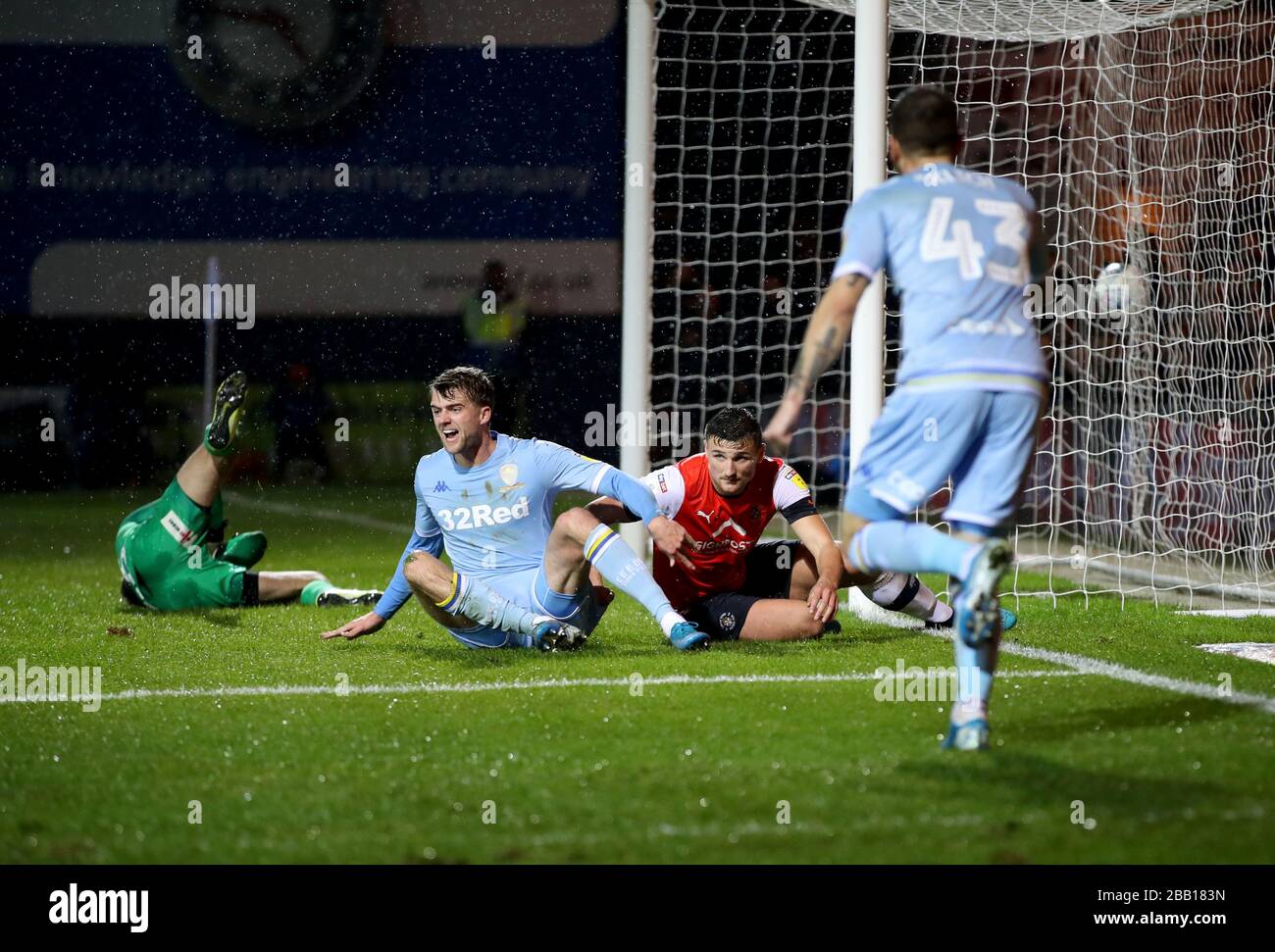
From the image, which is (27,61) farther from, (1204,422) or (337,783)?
(337,783)

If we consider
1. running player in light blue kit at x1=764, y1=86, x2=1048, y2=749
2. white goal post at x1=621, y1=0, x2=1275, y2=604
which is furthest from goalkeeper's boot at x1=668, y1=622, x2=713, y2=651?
running player in light blue kit at x1=764, y1=86, x2=1048, y2=749

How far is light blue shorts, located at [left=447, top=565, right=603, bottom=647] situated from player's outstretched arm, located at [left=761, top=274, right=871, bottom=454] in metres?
2.32

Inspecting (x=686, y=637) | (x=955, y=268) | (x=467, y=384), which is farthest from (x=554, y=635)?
(x=955, y=268)

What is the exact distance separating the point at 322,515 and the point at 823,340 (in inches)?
508

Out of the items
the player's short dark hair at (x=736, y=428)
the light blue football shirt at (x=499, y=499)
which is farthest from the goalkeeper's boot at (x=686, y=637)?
the player's short dark hair at (x=736, y=428)

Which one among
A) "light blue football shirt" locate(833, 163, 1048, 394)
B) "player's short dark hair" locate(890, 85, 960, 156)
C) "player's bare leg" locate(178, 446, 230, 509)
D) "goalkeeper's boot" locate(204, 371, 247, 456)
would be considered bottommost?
"player's bare leg" locate(178, 446, 230, 509)

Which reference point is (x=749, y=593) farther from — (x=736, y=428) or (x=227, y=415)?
(x=227, y=415)

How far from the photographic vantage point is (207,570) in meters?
7.77

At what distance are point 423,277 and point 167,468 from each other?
5161mm

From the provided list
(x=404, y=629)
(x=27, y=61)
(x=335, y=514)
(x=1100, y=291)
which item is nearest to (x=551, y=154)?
(x=27, y=61)

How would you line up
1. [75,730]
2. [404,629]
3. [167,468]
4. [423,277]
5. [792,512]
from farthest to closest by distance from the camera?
1. [423,277]
2. [167,468]
3. [404,629]
4. [792,512]
5. [75,730]

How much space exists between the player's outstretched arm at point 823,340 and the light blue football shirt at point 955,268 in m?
0.05

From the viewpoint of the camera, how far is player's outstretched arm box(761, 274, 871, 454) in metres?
3.98

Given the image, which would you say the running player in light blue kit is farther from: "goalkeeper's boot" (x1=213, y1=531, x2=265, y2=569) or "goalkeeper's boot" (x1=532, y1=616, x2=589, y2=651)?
"goalkeeper's boot" (x1=213, y1=531, x2=265, y2=569)
